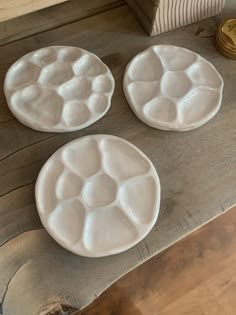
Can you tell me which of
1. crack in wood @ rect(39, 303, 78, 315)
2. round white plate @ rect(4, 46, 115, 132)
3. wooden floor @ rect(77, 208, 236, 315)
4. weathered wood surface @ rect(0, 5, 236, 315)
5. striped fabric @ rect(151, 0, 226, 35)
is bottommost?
wooden floor @ rect(77, 208, 236, 315)

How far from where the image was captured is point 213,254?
0.98 m

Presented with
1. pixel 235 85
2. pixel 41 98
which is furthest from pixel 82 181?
pixel 235 85

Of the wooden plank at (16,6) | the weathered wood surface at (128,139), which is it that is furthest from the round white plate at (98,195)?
the wooden plank at (16,6)

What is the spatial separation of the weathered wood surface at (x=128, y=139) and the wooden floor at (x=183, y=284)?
0.28 metres

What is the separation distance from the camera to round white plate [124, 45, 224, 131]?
75 centimetres

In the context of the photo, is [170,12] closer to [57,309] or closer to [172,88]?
[172,88]

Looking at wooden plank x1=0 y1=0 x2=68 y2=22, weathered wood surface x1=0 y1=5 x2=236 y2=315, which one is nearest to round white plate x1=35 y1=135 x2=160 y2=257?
weathered wood surface x1=0 y1=5 x2=236 y2=315

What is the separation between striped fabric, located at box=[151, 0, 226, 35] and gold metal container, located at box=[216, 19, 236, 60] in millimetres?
44

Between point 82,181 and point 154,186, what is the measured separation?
0.36 feet

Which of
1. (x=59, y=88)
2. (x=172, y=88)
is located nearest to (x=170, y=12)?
(x=172, y=88)

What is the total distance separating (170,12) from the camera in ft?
2.71

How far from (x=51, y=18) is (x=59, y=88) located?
0.18 metres

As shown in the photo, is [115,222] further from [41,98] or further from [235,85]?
[235,85]

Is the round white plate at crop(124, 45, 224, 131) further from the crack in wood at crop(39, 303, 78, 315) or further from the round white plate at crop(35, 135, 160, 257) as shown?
the crack in wood at crop(39, 303, 78, 315)
